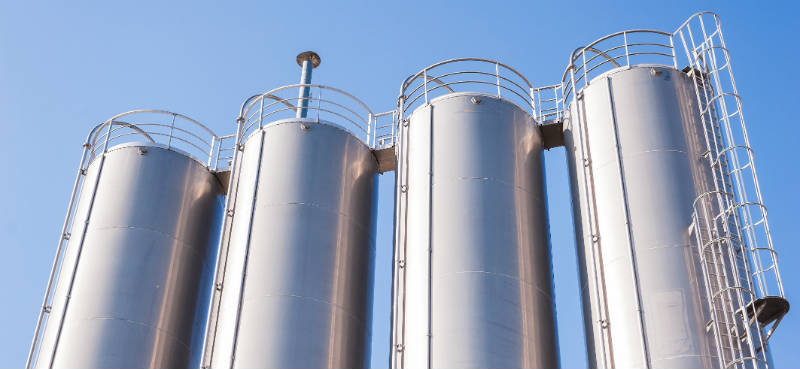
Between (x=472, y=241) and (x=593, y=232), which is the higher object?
(x=593, y=232)

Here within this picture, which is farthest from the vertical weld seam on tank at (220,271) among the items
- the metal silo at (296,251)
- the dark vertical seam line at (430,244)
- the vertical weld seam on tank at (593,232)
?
the vertical weld seam on tank at (593,232)

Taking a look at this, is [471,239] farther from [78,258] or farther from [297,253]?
[78,258]

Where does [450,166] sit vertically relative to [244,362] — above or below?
above

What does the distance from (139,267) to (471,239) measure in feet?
22.7

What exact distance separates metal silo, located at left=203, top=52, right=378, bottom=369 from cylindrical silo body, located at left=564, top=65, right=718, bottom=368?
437 centimetres

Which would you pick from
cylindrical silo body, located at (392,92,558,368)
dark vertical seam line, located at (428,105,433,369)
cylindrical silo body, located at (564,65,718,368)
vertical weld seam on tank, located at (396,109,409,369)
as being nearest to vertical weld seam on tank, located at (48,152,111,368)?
vertical weld seam on tank, located at (396,109,409,369)

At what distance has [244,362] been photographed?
16969 mm

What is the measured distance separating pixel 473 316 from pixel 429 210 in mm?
2453

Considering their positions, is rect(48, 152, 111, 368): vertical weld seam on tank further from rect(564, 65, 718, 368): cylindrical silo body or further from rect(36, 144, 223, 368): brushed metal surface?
rect(564, 65, 718, 368): cylindrical silo body

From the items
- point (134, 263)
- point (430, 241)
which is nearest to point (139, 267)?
point (134, 263)

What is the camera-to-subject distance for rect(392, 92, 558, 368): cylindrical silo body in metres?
16.3

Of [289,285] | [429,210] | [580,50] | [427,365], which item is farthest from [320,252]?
[580,50]

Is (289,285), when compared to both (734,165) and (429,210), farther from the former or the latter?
(734,165)

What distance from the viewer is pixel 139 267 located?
64.0ft
